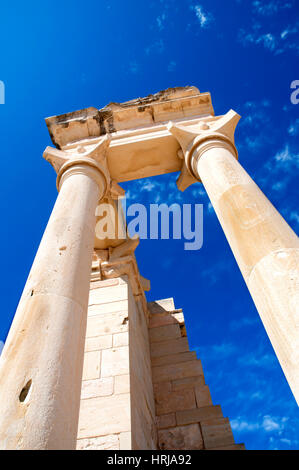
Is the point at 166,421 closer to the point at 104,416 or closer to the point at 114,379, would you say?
the point at 114,379

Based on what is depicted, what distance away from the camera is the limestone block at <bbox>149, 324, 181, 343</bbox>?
71.6 feet

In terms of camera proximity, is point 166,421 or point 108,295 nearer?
point 166,421

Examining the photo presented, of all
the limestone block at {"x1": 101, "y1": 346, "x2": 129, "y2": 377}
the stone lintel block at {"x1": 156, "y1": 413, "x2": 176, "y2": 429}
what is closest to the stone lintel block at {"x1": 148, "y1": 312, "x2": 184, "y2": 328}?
the stone lintel block at {"x1": 156, "y1": 413, "x2": 176, "y2": 429}

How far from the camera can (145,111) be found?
1933 cm

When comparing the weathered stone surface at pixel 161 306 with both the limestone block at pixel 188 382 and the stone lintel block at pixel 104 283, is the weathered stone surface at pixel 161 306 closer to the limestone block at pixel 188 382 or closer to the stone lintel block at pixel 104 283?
the limestone block at pixel 188 382

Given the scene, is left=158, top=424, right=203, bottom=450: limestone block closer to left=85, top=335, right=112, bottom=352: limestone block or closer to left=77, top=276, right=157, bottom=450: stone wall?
left=77, top=276, right=157, bottom=450: stone wall

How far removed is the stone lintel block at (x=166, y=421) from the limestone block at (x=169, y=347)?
402 cm

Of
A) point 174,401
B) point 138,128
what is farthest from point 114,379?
point 138,128

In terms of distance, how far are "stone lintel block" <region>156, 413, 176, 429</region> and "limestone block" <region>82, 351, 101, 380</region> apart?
5.13 metres

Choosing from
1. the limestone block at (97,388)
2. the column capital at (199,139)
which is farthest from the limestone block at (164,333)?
the column capital at (199,139)

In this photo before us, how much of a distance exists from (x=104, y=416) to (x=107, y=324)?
172 inches

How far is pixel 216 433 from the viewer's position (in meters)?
15.9

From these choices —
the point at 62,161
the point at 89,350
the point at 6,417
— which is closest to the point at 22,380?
the point at 6,417
